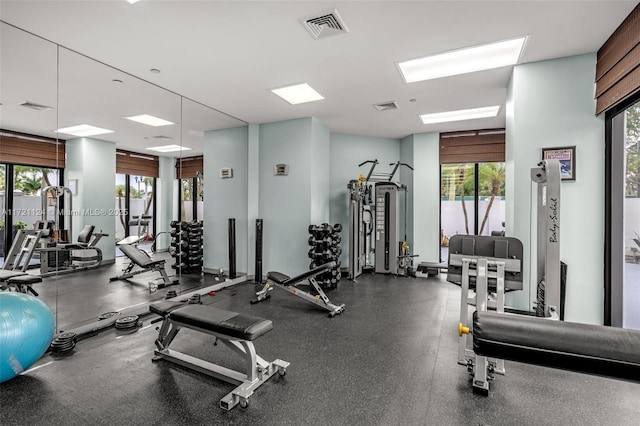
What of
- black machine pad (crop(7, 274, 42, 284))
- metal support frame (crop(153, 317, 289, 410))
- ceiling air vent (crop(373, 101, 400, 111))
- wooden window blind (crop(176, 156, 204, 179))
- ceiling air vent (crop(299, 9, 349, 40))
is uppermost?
ceiling air vent (crop(373, 101, 400, 111))

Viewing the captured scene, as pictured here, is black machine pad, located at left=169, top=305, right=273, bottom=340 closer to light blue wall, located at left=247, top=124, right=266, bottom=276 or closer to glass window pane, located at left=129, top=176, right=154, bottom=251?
glass window pane, located at left=129, top=176, right=154, bottom=251

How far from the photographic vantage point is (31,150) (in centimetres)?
286

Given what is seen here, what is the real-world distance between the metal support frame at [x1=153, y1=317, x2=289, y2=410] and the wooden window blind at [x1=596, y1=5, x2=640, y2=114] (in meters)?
3.31

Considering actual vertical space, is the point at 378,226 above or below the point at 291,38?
below

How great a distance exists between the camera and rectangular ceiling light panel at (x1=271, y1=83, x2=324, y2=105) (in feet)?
12.4

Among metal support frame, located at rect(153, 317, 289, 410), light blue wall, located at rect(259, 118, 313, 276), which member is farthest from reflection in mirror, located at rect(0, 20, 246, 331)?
metal support frame, located at rect(153, 317, 289, 410)

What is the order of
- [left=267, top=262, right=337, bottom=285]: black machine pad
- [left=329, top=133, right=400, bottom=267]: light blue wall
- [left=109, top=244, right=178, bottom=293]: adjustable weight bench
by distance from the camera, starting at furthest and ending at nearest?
1. [left=329, top=133, right=400, bottom=267]: light blue wall
2. [left=109, top=244, right=178, bottom=293]: adjustable weight bench
3. [left=267, top=262, right=337, bottom=285]: black machine pad

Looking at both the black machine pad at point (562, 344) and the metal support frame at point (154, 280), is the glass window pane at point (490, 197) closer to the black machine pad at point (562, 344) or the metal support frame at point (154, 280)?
the black machine pad at point (562, 344)

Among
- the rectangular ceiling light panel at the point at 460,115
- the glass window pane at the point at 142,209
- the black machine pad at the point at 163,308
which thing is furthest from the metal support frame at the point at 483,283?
the glass window pane at the point at 142,209

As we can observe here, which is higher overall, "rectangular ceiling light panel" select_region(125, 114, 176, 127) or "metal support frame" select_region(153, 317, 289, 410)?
"rectangular ceiling light panel" select_region(125, 114, 176, 127)

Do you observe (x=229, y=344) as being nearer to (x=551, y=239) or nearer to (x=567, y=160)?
(x=551, y=239)

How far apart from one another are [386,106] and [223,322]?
3594 mm

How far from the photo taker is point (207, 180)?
16.3 feet

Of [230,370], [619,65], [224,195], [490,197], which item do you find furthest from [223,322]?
[490,197]
